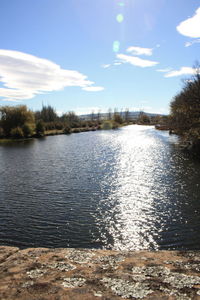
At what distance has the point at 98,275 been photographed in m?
4.49

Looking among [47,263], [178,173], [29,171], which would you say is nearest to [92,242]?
[47,263]

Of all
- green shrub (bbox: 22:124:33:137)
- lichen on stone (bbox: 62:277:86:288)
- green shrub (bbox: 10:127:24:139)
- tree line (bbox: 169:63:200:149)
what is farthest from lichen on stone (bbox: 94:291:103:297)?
green shrub (bbox: 22:124:33:137)

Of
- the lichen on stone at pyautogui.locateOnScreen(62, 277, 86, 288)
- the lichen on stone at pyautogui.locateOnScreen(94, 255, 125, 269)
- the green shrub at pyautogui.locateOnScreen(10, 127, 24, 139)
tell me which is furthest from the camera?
the green shrub at pyautogui.locateOnScreen(10, 127, 24, 139)

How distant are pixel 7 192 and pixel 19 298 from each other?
1806 centimetres

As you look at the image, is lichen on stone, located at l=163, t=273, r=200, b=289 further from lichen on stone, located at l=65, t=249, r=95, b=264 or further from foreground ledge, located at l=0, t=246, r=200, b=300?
lichen on stone, located at l=65, t=249, r=95, b=264

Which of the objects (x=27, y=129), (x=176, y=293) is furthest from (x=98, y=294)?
(x=27, y=129)

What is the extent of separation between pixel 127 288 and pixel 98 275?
0.82 m

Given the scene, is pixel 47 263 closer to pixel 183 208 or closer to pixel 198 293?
pixel 198 293

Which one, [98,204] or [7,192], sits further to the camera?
[7,192]

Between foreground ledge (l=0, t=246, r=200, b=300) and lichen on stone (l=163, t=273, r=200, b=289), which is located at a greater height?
lichen on stone (l=163, t=273, r=200, b=289)

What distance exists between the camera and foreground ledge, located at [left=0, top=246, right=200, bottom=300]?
146 inches

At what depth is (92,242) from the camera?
11508mm

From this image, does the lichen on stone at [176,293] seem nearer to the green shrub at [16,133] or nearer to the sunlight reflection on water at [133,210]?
the sunlight reflection on water at [133,210]

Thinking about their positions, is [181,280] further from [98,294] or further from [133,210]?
[133,210]
